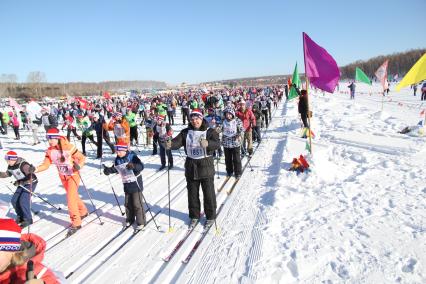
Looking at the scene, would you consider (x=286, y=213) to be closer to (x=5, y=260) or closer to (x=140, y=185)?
(x=140, y=185)

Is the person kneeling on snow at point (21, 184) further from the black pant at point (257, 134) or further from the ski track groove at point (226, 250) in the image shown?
the black pant at point (257, 134)

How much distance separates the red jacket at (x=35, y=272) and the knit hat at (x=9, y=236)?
0.18 meters

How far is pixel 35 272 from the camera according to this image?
6.96ft

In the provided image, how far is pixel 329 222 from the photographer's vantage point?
485 cm

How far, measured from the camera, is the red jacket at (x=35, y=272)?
6.69ft

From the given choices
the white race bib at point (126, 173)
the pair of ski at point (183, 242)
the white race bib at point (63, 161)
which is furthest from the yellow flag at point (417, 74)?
the white race bib at point (63, 161)

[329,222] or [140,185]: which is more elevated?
[140,185]

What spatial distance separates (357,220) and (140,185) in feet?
12.5

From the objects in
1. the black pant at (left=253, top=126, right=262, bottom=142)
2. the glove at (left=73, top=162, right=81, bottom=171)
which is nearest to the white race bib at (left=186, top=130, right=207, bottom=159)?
the glove at (left=73, top=162, right=81, bottom=171)

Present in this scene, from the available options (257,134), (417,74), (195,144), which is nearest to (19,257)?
(195,144)

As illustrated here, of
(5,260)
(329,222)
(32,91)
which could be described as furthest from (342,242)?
(32,91)

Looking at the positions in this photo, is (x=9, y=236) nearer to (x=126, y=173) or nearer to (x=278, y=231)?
(x=126, y=173)

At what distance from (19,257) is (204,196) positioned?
3.35m

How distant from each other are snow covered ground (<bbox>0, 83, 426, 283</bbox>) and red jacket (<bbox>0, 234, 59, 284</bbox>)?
1.83 m
